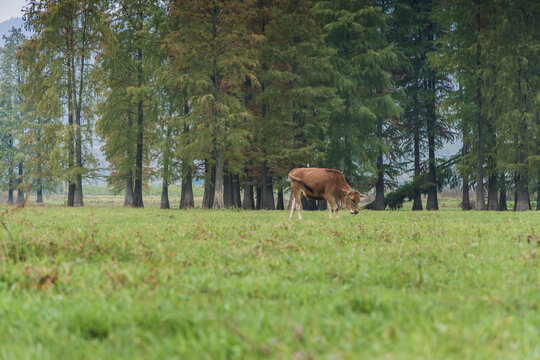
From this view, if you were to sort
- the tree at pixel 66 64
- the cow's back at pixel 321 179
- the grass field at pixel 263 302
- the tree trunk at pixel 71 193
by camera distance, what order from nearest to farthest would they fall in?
the grass field at pixel 263 302
the cow's back at pixel 321 179
the tree at pixel 66 64
the tree trunk at pixel 71 193

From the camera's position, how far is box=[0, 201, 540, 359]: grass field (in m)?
2.93

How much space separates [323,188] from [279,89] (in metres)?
13.7

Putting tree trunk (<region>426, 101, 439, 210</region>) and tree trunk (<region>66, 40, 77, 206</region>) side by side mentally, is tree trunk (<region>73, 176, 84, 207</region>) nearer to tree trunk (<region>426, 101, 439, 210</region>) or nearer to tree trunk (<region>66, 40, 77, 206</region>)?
tree trunk (<region>66, 40, 77, 206</region>)

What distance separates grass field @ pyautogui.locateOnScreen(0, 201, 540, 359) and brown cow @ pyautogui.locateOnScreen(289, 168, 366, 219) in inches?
331

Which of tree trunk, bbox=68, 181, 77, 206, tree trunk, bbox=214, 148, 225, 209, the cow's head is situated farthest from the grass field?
tree trunk, bbox=68, 181, 77, 206

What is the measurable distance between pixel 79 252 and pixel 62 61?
1236 inches

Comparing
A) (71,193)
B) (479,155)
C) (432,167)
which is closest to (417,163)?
(432,167)

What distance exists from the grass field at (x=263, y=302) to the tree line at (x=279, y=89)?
63.0 feet

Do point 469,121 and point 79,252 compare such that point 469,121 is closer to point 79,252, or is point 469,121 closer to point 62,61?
point 79,252

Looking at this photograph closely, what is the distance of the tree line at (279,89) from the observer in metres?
26.3

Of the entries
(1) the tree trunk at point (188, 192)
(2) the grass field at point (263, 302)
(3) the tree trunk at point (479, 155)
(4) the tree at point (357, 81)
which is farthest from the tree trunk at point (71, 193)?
(3) the tree trunk at point (479, 155)

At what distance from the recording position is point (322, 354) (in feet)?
9.21

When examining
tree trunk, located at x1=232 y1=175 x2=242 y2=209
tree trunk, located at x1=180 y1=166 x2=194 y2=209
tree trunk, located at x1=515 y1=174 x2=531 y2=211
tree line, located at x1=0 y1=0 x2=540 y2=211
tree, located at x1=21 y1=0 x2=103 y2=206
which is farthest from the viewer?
tree trunk, located at x1=232 y1=175 x2=242 y2=209

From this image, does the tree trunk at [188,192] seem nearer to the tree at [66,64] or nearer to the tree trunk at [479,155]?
the tree at [66,64]
